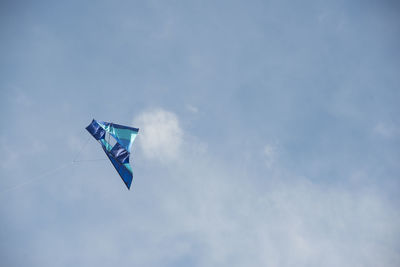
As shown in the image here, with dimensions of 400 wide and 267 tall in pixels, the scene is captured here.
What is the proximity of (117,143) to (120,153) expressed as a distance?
41.1 inches

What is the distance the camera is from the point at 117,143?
18641 millimetres

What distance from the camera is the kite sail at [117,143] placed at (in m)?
18.0

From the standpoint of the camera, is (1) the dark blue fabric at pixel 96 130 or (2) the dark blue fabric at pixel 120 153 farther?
(2) the dark blue fabric at pixel 120 153

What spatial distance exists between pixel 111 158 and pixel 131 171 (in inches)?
85.7

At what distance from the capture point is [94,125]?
18.3 meters

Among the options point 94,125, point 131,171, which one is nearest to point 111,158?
point 131,171

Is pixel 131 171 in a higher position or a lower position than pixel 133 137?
lower

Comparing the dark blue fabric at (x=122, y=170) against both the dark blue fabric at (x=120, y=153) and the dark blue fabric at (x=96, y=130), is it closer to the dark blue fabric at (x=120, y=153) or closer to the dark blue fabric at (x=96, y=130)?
the dark blue fabric at (x=120, y=153)

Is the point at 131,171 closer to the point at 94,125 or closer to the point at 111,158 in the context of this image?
the point at 111,158

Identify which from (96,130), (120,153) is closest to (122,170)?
(120,153)

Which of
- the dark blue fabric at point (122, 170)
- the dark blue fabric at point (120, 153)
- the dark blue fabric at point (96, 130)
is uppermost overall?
the dark blue fabric at point (96, 130)

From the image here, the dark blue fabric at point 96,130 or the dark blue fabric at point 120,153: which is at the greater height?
the dark blue fabric at point 96,130

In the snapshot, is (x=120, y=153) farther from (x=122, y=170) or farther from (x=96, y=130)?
(x=96, y=130)

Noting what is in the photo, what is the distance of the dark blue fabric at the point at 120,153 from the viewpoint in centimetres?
1817
